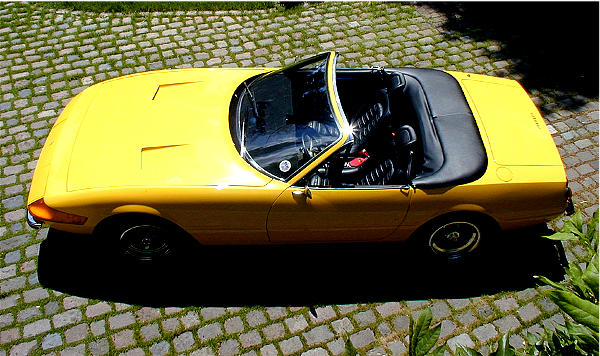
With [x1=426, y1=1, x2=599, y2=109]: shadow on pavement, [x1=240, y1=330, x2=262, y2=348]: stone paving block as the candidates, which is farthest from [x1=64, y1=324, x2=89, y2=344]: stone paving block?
[x1=426, y1=1, x2=599, y2=109]: shadow on pavement

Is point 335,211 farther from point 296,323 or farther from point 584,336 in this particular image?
point 584,336

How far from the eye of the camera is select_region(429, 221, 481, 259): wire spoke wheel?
15.8ft

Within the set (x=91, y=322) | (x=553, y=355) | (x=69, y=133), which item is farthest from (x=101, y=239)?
(x=553, y=355)

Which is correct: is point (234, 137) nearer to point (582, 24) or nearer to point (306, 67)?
point (306, 67)

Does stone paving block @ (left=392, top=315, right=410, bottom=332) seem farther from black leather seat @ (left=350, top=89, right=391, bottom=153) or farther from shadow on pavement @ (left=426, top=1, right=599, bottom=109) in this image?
shadow on pavement @ (left=426, top=1, right=599, bottom=109)

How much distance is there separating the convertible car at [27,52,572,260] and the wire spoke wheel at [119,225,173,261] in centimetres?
1

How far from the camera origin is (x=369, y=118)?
16.7ft

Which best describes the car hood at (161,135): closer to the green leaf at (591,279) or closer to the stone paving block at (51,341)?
the stone paving block at (51,341)

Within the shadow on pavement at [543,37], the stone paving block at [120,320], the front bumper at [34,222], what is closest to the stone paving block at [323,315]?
the stone paving block at [120,320]

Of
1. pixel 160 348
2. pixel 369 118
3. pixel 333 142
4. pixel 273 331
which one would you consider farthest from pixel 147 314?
pixel 369 118

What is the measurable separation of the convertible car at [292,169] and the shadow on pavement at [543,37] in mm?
2482

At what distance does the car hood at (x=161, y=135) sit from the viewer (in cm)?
444

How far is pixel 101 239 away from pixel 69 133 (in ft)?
3.55

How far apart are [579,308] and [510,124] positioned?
356 centimetres
